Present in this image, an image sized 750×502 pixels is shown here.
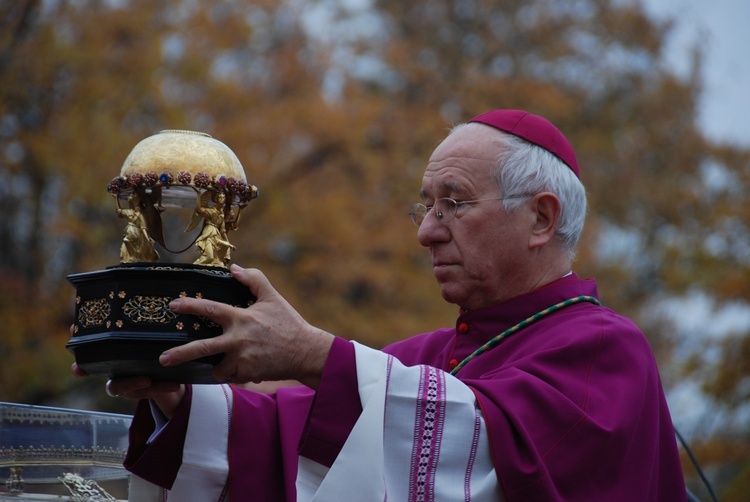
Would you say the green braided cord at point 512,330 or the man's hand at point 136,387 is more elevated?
the green braided cord at point 512,330

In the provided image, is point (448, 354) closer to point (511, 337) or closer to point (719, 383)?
point (511, 337)

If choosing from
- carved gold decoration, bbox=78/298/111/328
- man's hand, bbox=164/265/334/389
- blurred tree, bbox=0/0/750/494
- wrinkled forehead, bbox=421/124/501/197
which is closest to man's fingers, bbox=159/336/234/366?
man's hand, bbox=164/265/334/389

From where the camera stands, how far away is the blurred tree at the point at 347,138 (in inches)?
475

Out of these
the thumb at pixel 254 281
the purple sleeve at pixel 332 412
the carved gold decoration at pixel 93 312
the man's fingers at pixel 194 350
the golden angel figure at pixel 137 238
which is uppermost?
the golden angel figure at pixel 137 238

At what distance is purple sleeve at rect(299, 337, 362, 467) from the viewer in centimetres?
281

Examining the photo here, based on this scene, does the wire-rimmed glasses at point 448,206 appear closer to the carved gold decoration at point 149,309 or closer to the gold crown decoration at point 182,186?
the gold crown decoration at point 182,186

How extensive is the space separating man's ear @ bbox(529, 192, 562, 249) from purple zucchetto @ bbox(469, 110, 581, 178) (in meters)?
0.22

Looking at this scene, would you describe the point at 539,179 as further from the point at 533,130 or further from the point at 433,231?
the point at 433,231

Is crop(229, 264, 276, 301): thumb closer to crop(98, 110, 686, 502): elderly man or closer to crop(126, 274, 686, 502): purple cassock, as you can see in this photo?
crop(98, 110, 686, 502): elderly man

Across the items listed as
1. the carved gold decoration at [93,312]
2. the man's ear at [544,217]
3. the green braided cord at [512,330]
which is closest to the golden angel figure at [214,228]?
the carved gold decoration at [93,312]

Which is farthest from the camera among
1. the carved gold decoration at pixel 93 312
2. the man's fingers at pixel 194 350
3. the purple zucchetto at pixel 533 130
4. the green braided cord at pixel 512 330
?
the purple zucchetto at pixel 533 130

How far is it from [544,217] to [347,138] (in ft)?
38.2

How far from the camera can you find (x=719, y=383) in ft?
39.1

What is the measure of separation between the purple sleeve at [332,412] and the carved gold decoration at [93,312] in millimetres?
615
